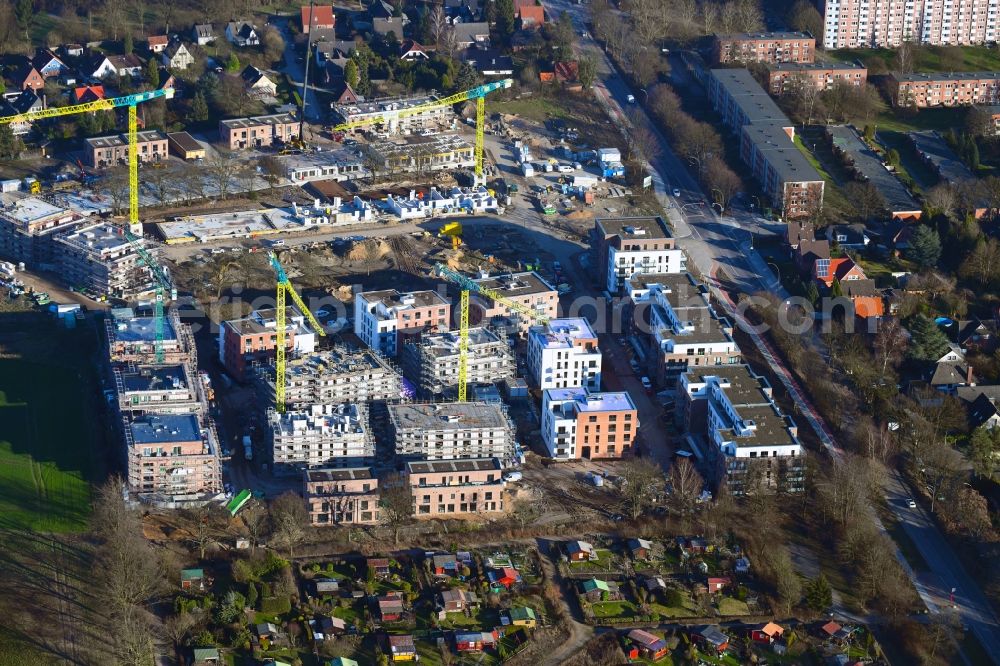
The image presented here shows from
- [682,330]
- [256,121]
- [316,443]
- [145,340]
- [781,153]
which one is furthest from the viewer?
[256,121]

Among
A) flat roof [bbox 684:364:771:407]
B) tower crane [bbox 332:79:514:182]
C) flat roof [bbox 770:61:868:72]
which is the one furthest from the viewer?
flat roof [bbox 770:61:868:72]

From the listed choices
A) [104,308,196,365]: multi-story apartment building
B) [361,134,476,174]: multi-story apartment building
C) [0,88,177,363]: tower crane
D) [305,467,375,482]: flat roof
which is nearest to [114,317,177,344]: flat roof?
[104,308,196,365]: multi-story apartment building

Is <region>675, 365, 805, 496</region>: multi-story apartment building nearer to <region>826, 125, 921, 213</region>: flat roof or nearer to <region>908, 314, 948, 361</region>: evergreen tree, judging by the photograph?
<region>908, 314, 948, 361</region>: evergreen tree

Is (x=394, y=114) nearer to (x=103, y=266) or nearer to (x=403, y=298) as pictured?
(x=103, y=266)

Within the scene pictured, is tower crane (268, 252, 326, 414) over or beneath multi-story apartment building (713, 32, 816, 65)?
beneath

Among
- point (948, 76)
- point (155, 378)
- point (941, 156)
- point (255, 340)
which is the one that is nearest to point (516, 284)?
point (255, 340)
